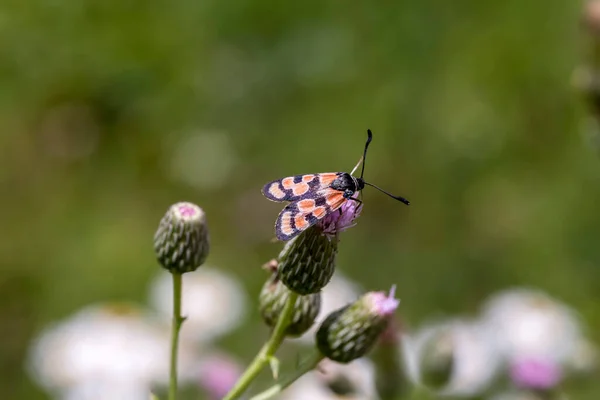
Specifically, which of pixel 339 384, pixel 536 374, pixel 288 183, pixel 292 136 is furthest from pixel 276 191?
pixel 292 136

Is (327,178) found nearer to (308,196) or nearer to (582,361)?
(308,196)

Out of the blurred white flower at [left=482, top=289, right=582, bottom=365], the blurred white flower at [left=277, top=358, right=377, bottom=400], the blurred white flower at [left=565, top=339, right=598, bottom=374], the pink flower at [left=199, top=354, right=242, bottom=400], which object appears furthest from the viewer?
the blurred white flower at [left=482, top=289, right=582, bottom=365]

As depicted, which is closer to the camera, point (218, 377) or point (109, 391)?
point (218, 377)

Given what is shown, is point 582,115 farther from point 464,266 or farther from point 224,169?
point 224,169

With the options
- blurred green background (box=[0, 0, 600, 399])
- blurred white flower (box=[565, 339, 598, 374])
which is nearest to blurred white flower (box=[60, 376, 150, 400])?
blurred green background (box=[0, 0, 600, 399])

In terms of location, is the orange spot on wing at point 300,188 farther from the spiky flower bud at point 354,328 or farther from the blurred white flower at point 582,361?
the blurred white flower at point 582,361

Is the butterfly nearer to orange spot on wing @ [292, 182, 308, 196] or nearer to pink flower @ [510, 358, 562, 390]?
orange spot on wing @ [292, 182, 308, 196]
